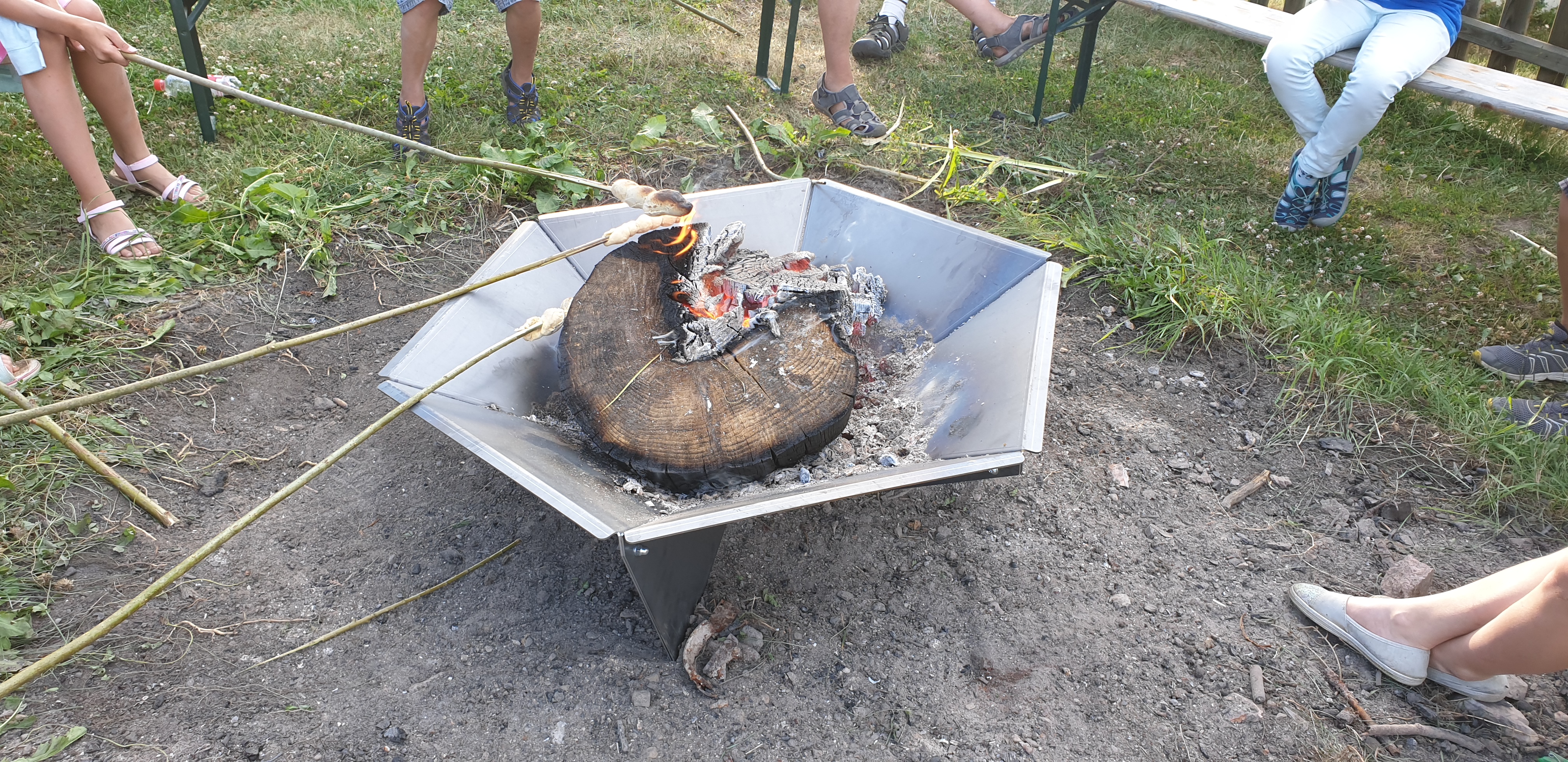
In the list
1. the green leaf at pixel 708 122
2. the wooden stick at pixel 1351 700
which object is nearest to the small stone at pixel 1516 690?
the wooden stick at pixel 1351 700

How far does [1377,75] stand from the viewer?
2902mm

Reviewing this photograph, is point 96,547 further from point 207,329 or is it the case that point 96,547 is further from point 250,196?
point 250,196

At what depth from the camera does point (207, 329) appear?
249 cm

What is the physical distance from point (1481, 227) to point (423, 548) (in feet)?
13.2

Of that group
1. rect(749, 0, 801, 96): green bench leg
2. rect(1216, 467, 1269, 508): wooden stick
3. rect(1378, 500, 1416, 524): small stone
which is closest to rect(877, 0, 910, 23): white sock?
rect(749, 0, 801, 96): green bench leg

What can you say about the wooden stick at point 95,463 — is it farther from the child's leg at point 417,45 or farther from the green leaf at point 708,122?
the green leaf at point 708,122

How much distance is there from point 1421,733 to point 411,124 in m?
3.70

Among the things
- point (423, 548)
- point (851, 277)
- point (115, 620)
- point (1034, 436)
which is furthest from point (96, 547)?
point (1034, 436)

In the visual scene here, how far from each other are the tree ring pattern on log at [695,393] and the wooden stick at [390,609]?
414 mm

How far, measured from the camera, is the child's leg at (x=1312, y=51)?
3104 mm

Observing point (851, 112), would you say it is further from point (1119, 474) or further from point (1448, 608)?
point (1448, 608)

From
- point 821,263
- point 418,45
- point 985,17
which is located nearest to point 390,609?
point 821,263

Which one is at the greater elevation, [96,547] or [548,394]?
[548,394]

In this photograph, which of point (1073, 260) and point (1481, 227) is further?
point (1481, 227)
